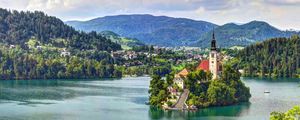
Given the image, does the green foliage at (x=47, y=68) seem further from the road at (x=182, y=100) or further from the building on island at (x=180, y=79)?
the road at (x=182, y=100)

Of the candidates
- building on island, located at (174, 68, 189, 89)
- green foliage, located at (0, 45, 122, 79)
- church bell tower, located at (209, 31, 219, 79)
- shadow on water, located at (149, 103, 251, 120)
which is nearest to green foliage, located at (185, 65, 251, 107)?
building on island, located at (174, 68, 189, 89)

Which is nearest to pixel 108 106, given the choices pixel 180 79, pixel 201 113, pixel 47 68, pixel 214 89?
→ pixel 180 79

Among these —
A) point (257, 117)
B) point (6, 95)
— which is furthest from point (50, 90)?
point (257, 117)

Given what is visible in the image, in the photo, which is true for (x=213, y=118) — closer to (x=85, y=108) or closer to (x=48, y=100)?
(x=85, y=108)

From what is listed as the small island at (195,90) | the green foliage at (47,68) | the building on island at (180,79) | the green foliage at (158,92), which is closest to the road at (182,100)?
the small island at (195,90)

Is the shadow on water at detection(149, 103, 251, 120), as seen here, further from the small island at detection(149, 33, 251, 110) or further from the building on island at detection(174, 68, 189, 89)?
the building on island at detection(174, 68, 189, 89)

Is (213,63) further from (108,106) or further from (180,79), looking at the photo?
(108,106)
